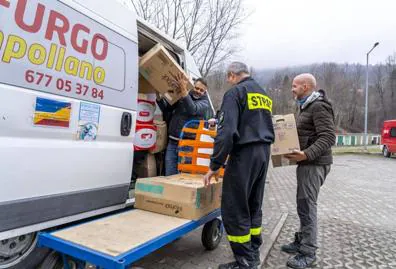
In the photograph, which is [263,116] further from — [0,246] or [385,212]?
[385,212]

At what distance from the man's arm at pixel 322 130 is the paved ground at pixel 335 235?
132cm

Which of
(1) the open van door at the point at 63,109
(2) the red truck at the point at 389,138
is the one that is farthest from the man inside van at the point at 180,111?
(2) the red truck at the point at 389,138

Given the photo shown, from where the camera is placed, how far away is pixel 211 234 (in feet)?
13.0

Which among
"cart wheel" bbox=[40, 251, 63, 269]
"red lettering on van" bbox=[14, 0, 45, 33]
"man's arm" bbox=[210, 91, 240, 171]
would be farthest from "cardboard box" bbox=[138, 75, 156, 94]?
"cart wheel" bbox=[40, 251, 63, 269]

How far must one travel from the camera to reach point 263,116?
323 cm

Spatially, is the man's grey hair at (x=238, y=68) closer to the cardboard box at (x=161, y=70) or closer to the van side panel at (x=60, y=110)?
the cardboard box at (x=161, y=70)

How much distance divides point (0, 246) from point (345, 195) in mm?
8087

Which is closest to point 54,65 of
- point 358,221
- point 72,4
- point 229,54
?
point 72,4

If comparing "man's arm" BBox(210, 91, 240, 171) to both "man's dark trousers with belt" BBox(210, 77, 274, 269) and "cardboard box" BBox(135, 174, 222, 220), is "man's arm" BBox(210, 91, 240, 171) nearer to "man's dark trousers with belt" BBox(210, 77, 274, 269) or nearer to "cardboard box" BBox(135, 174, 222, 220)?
"man's dark trousers with belt" BBox(210, 77, 274, 269)

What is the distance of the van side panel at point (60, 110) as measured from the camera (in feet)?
7.02

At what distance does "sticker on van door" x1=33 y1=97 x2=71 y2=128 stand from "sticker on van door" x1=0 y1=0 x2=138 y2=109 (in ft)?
0.27

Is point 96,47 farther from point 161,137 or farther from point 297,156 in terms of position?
point 297,156

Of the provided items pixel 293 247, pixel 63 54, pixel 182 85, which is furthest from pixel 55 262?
pixel 293 247

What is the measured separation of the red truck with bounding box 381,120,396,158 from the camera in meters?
22.7
